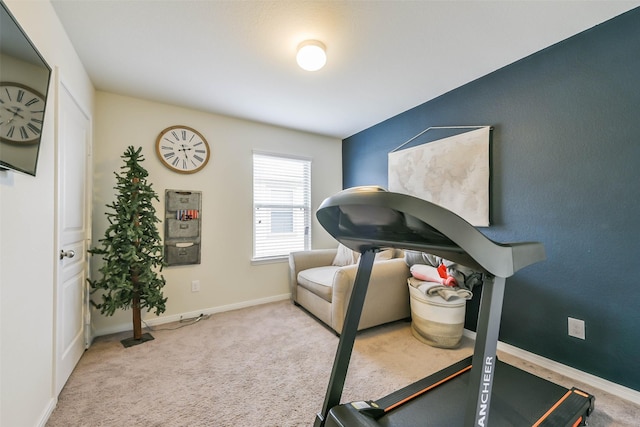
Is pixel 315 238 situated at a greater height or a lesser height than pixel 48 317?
greater

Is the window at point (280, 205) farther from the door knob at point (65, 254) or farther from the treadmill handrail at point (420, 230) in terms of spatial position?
the treadmill handrail at point (420, 230)

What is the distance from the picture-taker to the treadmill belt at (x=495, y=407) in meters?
1.12

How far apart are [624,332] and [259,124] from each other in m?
3.63

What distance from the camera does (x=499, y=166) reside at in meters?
2.12

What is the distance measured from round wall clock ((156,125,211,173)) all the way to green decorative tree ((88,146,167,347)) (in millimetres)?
481

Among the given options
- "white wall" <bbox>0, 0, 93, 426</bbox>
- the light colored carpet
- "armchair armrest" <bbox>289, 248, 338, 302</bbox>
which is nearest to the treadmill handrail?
the light colored carpet

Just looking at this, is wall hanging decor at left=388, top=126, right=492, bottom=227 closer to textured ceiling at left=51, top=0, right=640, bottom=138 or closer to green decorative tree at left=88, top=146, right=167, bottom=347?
textured ceiling at left=51, top=0, right=640, bottom=138

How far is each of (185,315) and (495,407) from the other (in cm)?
275

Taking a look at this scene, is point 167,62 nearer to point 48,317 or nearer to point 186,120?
point 186,120

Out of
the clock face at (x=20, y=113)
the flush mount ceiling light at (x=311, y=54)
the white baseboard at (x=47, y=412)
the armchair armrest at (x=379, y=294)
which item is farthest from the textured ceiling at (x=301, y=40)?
the white baseboard at (x=47, y=412)

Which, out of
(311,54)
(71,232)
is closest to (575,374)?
(311,54)

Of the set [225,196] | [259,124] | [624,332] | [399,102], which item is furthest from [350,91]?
[624,332]

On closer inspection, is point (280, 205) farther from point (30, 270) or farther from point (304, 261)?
point (30, 270)

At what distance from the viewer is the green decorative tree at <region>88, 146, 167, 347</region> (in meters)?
2.08
